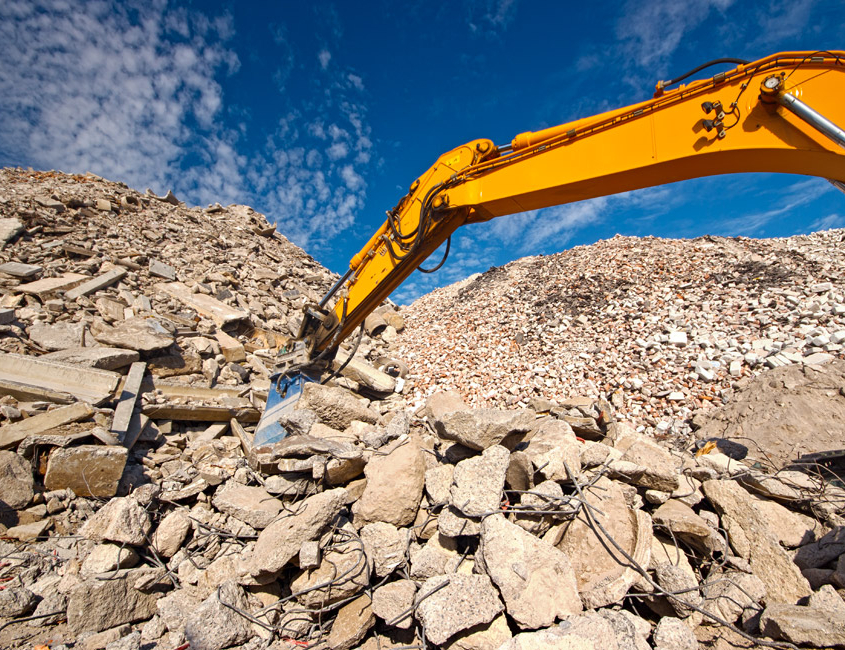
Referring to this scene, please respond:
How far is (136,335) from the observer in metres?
6.48

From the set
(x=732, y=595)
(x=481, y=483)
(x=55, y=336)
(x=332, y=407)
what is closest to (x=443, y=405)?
(x=332, y=407)

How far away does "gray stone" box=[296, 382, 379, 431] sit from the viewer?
516cm

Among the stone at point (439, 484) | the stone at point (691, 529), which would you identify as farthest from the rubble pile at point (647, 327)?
the stone at point (439, 484)

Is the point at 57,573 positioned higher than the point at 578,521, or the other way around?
the point at 578,521

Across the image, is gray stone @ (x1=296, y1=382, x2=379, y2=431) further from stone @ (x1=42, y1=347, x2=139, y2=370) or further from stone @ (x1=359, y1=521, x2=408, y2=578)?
stone @ (x1=42, y1=347, x2=139, y2=370)

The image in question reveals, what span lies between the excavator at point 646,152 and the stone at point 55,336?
4878 millimetres

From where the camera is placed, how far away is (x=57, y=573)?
3432mm

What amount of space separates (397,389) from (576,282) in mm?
5448

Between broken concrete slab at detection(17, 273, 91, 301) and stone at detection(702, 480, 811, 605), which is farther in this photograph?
broken concrete slab at detection(17, 273, 91, 301)

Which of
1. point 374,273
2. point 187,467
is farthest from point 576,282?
point 187,467

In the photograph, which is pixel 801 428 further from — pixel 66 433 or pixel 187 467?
pixel 66 433

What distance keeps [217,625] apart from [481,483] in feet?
6.77

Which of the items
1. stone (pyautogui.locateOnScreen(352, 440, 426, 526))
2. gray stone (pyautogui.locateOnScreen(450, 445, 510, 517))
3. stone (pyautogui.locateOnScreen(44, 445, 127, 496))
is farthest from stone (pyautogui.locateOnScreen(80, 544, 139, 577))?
gray stone (pyautogui.locateOnScreen(450, 445, 510, 517))

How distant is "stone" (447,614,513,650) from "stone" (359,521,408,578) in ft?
2.44
